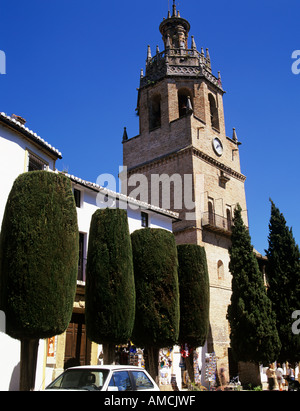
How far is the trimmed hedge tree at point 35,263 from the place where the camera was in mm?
10602

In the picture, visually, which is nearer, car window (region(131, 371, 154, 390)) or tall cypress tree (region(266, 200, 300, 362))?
car window (region(131, 371, 154, 390))

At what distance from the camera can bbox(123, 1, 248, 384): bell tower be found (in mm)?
26484

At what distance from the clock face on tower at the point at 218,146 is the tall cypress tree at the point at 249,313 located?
9366 millimetres

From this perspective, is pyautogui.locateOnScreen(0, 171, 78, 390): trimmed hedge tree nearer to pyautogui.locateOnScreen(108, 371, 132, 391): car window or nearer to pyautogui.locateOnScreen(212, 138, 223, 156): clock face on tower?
pyautogui.locateOnScreen(108, 371, 132, 391): car window

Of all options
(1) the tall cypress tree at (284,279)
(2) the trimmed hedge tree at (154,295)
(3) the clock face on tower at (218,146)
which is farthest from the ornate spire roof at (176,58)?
(2) the trimmed hedge tree at (154,295)

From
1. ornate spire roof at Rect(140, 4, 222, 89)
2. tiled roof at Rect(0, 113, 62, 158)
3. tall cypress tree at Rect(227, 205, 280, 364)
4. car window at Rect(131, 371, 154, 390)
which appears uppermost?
ornate spire roof at Rect(140, 4, 222, 89)

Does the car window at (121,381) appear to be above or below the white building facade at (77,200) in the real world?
below

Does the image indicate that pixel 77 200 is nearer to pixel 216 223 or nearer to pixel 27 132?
pixel 27 132

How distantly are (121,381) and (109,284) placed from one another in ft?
20.0

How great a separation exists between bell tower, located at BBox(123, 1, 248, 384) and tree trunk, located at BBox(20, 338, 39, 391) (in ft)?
49.0

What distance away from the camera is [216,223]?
91.0ft

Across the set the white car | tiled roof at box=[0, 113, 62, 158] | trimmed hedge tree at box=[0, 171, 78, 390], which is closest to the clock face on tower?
tiled roof at box=[0, 113, 62, 158]

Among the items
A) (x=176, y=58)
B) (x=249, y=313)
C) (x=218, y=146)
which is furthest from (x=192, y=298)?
(x=176, y=58)

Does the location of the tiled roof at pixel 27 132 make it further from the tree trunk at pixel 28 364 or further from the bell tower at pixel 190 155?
the bell tower at pixel 190 155
